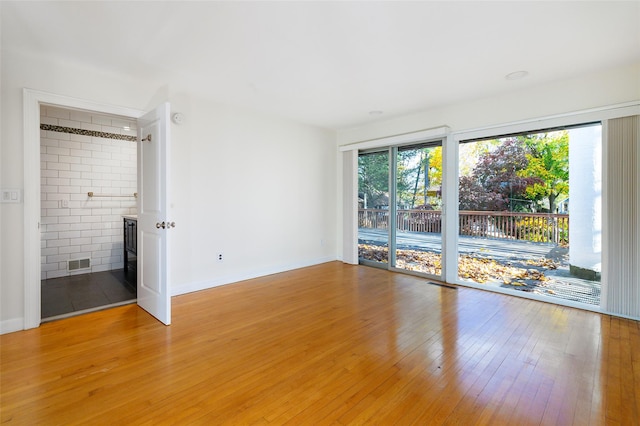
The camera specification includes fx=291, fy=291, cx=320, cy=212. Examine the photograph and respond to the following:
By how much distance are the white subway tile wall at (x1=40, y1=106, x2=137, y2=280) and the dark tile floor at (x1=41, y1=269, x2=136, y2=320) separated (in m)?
0.39

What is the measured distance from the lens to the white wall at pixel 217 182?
2721 millimetres

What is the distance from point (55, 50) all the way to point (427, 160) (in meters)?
4.67

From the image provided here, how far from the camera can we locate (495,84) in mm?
3459

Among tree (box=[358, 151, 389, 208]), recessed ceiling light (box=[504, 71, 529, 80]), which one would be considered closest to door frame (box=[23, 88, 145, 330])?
tree (box=[358, 151, 389, 208])

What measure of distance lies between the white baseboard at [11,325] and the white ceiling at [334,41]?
2.50 m

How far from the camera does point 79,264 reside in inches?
183

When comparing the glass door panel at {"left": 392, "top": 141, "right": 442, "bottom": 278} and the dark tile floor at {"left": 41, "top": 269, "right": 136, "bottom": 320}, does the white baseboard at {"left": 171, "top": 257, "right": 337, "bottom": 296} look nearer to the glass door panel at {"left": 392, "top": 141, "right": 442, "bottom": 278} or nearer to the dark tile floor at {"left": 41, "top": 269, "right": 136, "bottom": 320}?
the dark tile floor at {"left": 41, "top": 269, "right": 136, "bottom": 320}

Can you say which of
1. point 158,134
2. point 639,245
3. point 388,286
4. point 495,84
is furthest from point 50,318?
point 639,245

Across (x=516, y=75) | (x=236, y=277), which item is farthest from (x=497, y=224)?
(x=236, y=277)

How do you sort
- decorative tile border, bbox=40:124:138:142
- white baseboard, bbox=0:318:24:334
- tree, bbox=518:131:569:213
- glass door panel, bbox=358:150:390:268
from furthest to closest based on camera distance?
1. glass door panel, bbox=358:150:390:268
2. decorative tile border, bbox=40:124:138:142
3. tree, bbox=518:131:569:213
4. white baseboard, bbox=0:318:24:334

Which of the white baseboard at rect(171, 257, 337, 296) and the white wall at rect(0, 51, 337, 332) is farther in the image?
the white baseboard at rect(171, 257, 337, 296)

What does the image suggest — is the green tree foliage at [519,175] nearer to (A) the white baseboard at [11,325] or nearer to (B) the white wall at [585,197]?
(B) the white wall at [585,197]

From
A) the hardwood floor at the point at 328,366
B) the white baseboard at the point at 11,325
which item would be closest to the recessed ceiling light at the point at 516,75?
the hardwood floor at the point at 328,366

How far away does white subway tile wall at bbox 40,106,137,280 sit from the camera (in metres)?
4.41
